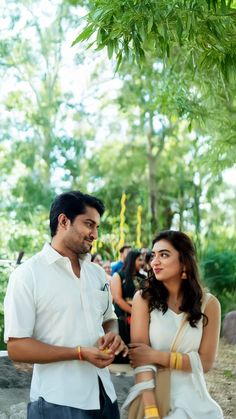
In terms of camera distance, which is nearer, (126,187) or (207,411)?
(207,411)

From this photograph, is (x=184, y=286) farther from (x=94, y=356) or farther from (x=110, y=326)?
(x=94, y=356)

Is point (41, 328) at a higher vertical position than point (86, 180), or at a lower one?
lower

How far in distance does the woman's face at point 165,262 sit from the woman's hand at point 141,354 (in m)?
0.33

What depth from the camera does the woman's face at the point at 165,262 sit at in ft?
11.5

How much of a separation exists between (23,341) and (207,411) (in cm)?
91

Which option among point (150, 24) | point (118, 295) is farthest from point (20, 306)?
point (118, 295)

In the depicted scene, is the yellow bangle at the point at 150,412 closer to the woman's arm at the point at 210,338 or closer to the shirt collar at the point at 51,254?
the woman's arm at the point at 210,338

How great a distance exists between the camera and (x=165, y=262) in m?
3.52

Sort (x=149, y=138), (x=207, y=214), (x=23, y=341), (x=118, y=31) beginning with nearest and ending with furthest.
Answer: (x=23, y=341), (x=118, y=31), (x=149, y=138), (x=207, y=214)

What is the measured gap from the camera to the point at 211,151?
27.2 ft

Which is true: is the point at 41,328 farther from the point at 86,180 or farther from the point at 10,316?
the point at 86,180

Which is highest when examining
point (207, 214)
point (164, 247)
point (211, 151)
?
point (207, 214)

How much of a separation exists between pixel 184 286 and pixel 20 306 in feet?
2.85

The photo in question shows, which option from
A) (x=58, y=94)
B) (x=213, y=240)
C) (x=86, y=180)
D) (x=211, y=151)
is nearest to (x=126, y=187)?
(x=86, y=180)
